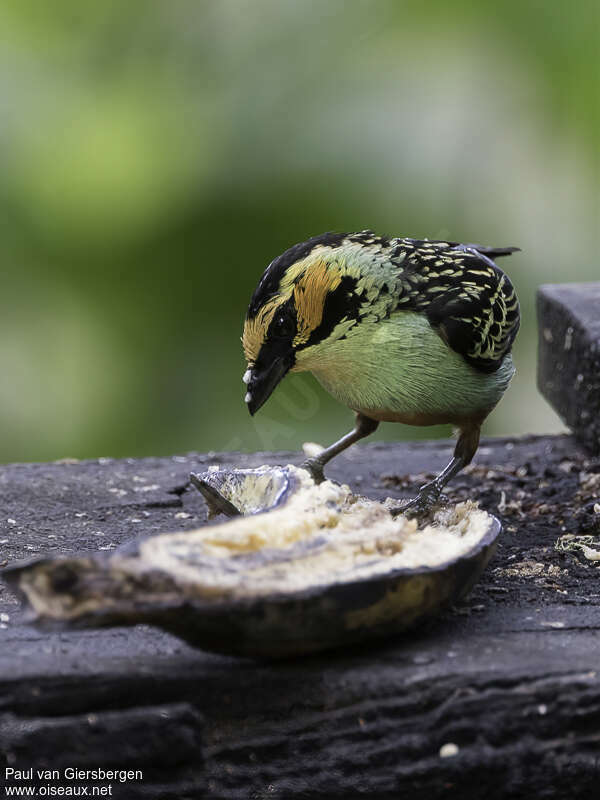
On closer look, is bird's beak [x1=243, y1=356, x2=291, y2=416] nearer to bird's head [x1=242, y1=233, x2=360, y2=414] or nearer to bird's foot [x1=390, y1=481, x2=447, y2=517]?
bird's head [x1=242, y1=233, x2=360, y2=414]

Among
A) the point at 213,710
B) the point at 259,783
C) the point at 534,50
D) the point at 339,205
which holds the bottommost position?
the point at 259,783

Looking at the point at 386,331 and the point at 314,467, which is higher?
the point at 386,331

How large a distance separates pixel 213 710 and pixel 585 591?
86 centimetres

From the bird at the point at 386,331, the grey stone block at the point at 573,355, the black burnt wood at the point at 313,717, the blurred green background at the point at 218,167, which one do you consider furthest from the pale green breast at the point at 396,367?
the blurred green background at the point at 218,167

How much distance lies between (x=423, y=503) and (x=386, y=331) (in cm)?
43

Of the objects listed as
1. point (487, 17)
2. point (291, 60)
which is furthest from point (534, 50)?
point (291, 60)

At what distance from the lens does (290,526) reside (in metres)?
1.72

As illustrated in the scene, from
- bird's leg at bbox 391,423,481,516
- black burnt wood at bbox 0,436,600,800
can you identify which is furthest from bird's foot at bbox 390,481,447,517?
black burnt wood at bbox 0,436,600,800

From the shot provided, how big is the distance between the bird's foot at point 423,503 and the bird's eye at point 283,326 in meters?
0.50

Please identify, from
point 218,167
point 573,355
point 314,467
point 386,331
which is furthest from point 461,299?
point 218,167

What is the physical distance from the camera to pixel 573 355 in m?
3.38

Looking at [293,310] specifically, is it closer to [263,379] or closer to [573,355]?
[263,379]

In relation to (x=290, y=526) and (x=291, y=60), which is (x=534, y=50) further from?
(x=290, y=526)

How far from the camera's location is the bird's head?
2.30 meters
